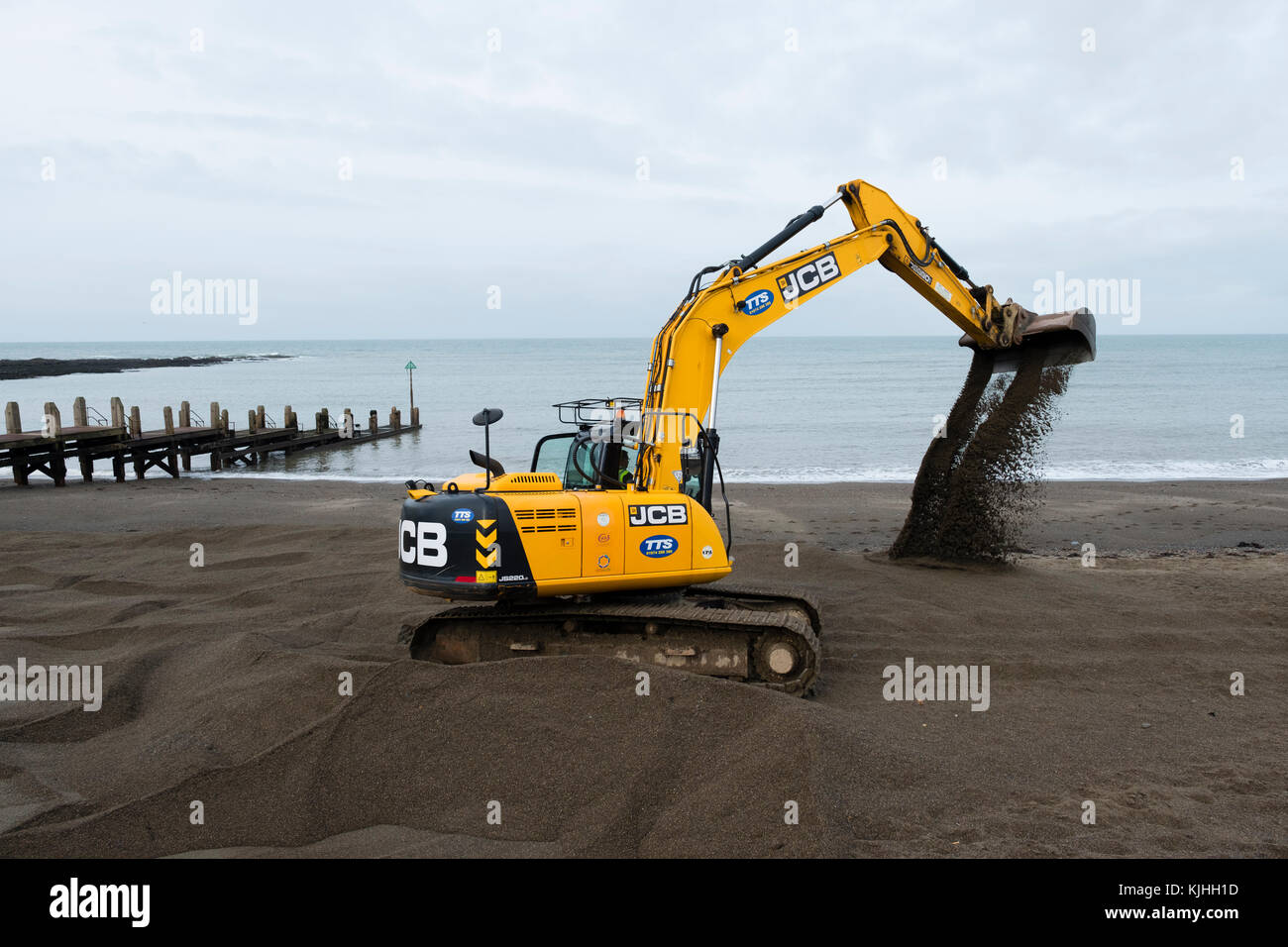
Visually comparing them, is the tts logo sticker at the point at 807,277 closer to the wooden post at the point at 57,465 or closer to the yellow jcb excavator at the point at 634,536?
the yellow jcb excavator at the point at 634,536

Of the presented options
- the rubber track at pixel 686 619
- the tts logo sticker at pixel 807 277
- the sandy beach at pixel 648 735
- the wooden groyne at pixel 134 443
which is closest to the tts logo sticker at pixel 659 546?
the rubber track at pixel 686 619

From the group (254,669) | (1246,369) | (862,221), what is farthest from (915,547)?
(1246,369)

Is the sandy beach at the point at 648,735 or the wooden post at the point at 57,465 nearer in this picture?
the sandy beach at the point at 648,735

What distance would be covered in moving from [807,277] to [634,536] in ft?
11.1

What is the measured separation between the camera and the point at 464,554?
7453 mm

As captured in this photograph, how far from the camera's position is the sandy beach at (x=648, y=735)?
5570 millimetres

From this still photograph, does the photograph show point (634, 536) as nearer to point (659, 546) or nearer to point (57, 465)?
point (659, 546)

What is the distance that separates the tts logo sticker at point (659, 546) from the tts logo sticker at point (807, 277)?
2847 millimetres

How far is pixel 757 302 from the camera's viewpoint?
355 inches

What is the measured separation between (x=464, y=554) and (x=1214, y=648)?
737 cm

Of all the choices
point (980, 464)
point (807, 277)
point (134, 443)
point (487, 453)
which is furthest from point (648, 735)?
point (134, 443)

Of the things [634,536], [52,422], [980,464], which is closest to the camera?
[634,536]

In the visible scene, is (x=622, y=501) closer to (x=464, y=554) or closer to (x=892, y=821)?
(x=464, y=554)

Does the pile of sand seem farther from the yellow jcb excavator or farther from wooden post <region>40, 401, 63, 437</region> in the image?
wooden post <region>40, 401, 63, 437</region>
